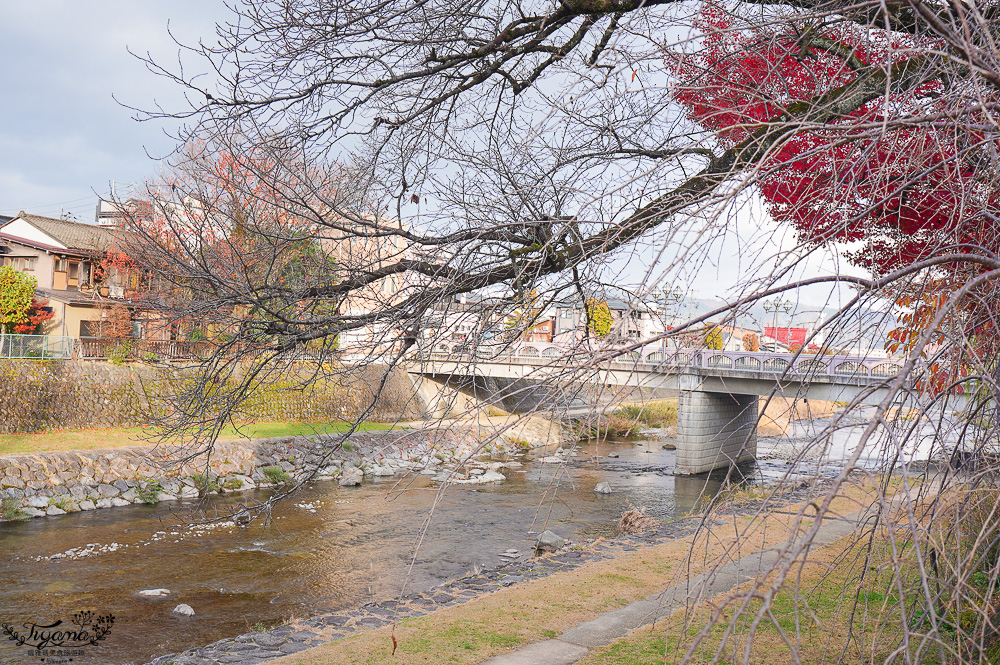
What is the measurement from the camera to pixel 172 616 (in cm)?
941

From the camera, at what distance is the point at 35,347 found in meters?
20.3

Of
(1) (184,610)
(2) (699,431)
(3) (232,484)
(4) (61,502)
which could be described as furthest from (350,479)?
(2) (699,431)

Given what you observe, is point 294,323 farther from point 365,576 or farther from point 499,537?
point 499,537

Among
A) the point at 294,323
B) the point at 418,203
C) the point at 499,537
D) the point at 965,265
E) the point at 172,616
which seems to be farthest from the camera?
the point at 499,537

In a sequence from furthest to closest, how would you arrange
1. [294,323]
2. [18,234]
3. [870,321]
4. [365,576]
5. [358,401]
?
1. [18,234]
2. [358,401]
3. [365,576]
4. [294,323]
5. [870,321]

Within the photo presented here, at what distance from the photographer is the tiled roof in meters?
29.8

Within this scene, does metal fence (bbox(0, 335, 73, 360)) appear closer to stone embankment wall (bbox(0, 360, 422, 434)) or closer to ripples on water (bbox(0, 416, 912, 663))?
stone embankment wall (bbox(0, 360, 422, 434))

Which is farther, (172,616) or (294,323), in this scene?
(172,616)

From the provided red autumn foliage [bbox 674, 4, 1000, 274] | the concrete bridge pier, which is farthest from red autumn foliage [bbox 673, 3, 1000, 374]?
the concrete bridge pier

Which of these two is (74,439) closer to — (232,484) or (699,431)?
(232,484)

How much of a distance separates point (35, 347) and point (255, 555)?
12296 mm

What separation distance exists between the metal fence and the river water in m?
7.20

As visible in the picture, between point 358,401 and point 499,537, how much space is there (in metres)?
14.1

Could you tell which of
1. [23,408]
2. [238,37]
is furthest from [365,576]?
[23,408]
